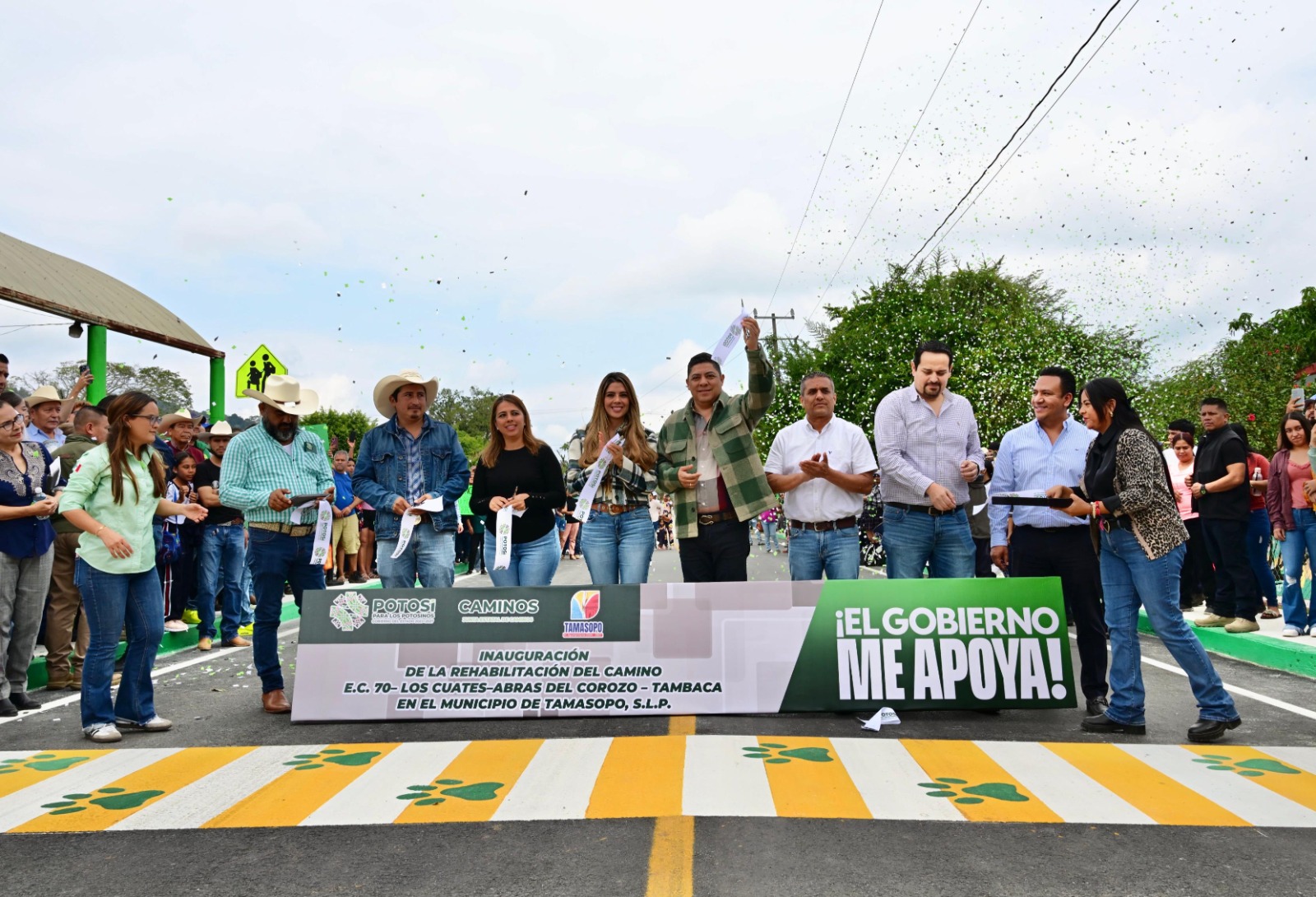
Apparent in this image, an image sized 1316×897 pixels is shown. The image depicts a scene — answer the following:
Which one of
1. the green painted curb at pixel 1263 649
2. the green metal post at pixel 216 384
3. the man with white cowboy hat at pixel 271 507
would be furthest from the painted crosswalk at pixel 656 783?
the green metal post at pixel 216 384

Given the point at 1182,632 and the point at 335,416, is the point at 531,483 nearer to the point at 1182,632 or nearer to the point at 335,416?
the point at 1182,632

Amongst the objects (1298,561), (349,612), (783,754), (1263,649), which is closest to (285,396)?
(349,612)

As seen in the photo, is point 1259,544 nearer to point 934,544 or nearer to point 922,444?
point 934,544

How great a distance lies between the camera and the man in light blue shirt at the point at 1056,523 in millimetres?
6715

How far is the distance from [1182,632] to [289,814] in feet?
15.1

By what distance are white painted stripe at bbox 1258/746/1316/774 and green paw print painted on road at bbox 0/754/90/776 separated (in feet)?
20.1

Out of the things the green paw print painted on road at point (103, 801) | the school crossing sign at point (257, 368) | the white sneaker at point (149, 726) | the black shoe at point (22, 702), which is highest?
the school crossing sign at point (257, 368)

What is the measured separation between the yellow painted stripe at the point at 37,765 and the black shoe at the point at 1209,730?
5852mm

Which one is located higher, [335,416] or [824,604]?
[335,416]

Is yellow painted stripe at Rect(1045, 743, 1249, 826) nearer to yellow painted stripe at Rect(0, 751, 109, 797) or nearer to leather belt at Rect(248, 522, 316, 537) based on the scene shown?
leather belt at Rect(248, 522, 316, 537)

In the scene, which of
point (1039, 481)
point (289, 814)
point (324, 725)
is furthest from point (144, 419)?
point (1039, 481)

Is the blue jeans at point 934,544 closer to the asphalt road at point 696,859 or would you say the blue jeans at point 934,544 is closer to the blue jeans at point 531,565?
the blue jeans at point 531,565

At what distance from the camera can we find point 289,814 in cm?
459

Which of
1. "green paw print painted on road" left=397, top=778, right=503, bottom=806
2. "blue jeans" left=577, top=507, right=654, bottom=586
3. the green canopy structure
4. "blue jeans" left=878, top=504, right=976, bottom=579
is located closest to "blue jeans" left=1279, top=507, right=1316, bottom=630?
"blue jeans" left=878, top=504, right=976, bottom=579
